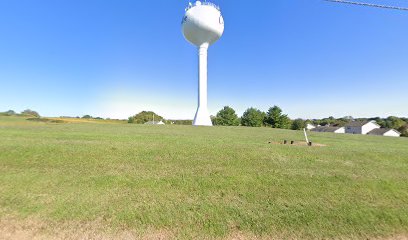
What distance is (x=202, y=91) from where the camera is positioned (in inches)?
1703

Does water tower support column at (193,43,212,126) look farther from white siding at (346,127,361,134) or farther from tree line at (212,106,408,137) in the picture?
white siding at (346,127,361,134)

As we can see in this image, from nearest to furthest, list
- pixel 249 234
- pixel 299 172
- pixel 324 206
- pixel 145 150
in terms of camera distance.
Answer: pixel 249 234 → pixel 324 206 → pixel 299 172 → pixel 145 150

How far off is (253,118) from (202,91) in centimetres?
4452

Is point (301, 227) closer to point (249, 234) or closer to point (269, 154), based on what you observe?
point (249, 234)

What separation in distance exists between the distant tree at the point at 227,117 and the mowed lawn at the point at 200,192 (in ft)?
238

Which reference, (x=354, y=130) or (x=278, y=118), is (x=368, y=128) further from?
(x=278, y=118)

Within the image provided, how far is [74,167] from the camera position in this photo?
958 cm

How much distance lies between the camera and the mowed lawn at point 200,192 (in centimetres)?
649

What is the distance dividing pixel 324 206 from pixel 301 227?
4.93ft

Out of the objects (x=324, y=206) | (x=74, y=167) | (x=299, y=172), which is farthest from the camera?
(x=299, y=172)

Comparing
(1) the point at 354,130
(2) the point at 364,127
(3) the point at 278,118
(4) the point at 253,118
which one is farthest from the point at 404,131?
(4) the point at 253,118

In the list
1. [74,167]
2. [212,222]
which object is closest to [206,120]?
[74,167]

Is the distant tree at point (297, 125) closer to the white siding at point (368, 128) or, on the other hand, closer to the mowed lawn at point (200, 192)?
the white siding at point (368, 128)

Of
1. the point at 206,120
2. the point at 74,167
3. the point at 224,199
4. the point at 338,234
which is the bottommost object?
the point at 338,234
